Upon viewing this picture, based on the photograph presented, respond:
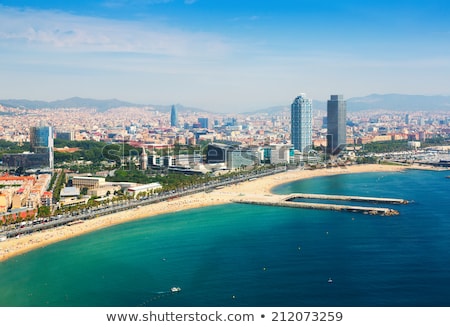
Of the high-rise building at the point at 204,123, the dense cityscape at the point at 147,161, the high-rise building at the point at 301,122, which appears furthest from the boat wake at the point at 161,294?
the high-rise building at the point at 204,123

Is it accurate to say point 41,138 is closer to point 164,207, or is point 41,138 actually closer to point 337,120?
point 164,207

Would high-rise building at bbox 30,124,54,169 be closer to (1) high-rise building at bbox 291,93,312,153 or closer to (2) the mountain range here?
(1) high-rise building at bbox 291,93,312,153

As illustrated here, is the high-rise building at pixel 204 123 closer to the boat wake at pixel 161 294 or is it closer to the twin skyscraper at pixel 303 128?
the twin skyscraper at pixel 303 128

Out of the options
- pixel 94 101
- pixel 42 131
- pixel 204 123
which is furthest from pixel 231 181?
pixel 94 101

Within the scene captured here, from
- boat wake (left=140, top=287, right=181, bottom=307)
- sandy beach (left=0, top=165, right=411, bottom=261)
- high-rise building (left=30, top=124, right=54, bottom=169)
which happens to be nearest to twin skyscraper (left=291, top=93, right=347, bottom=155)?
sandy beach (left=0, top=165, right=411, bottom=261)

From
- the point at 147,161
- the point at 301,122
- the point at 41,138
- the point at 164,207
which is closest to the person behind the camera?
the point at 164,207

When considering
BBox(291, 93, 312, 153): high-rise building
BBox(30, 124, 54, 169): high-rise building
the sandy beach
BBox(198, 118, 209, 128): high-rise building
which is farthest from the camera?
BBox(198, 118, 209, 128): high-rise building

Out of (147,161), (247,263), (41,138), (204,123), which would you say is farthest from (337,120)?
(247,263)
